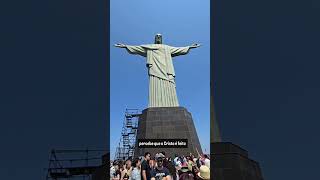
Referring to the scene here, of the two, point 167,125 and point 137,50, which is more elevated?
point 137,50

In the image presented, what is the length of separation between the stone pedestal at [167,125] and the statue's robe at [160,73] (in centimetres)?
52

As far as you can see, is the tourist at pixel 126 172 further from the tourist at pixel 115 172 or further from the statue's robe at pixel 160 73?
the statue's robe at pixel 160 73

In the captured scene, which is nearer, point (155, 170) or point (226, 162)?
point (155, 170)

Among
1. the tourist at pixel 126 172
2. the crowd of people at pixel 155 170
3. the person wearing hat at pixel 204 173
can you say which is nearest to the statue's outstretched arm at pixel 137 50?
the crowd of people at pixel 155 170

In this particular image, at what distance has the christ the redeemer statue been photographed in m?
17.6

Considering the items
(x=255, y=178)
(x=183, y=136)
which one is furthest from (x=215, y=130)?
(x=183, y=136)

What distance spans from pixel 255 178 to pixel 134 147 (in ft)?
14.5

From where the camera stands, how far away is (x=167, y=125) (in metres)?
16.7

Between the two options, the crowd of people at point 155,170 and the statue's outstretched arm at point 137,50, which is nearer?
the crowd of people at point 155,170

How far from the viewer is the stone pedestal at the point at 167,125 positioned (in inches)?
642

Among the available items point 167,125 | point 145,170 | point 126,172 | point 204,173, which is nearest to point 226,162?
point 204,173

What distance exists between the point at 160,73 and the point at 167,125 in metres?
2.54

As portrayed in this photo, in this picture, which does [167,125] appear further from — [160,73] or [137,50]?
[137,50]
